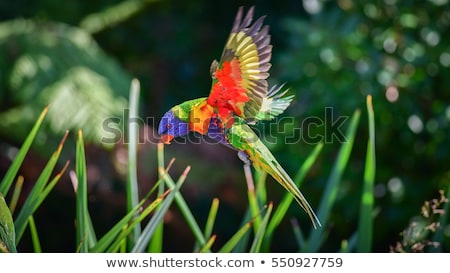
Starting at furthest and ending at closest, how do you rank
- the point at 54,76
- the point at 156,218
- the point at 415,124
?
the point at 54,76
the point at 415,124
the point at 156,218

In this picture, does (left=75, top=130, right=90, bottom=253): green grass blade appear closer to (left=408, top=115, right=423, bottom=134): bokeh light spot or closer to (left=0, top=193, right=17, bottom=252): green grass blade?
(left=0, top=193, right=17, bottom=252): green grass blade

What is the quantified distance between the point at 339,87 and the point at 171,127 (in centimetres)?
139

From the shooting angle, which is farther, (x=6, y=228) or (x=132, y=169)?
(x=132, y=169)

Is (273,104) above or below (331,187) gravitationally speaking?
above

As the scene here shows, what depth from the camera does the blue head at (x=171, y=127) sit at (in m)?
0.48

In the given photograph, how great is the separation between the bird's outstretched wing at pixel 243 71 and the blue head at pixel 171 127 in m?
0.03

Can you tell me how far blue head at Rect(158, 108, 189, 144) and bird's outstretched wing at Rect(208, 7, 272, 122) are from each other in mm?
31

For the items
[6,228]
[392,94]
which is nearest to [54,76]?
[392,94]

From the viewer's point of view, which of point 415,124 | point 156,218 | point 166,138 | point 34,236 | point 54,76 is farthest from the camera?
point 54,76

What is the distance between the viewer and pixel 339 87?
5.98 feet

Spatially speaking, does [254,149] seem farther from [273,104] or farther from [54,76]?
[54,76]

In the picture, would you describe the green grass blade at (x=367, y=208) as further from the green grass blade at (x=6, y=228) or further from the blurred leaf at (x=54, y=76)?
the blurred leaf at (x=54, y=76)
